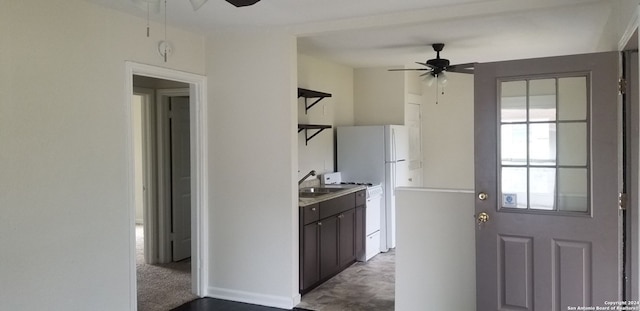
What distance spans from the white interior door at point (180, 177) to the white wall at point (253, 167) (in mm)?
1332

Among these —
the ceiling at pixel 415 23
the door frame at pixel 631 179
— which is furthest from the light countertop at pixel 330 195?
the door frame at pixel 631 179

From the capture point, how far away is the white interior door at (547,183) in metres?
2.91

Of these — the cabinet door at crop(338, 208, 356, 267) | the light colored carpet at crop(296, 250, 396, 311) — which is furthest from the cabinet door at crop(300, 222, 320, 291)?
the cabinet door at crop(338, 208, 356, 267)

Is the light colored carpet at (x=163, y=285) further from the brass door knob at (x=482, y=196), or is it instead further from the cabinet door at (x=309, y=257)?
the brass door knob at (x=482, y=196)

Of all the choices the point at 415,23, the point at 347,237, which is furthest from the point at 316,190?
the point at 415,23

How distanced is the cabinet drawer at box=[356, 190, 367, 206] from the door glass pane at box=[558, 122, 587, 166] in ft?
8.52

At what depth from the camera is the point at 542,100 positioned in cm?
308

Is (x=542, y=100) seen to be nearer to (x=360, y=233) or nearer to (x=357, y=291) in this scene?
(x=357, y=291)

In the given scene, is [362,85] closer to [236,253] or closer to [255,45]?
[255,45]

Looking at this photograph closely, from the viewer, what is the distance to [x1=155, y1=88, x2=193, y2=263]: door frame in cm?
532

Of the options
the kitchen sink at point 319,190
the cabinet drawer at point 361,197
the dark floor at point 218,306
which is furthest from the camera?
the cabinet drawer at point 361,197

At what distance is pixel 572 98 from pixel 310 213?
231cm

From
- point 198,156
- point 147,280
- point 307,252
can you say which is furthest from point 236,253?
point 147,280

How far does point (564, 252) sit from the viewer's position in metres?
3.02
